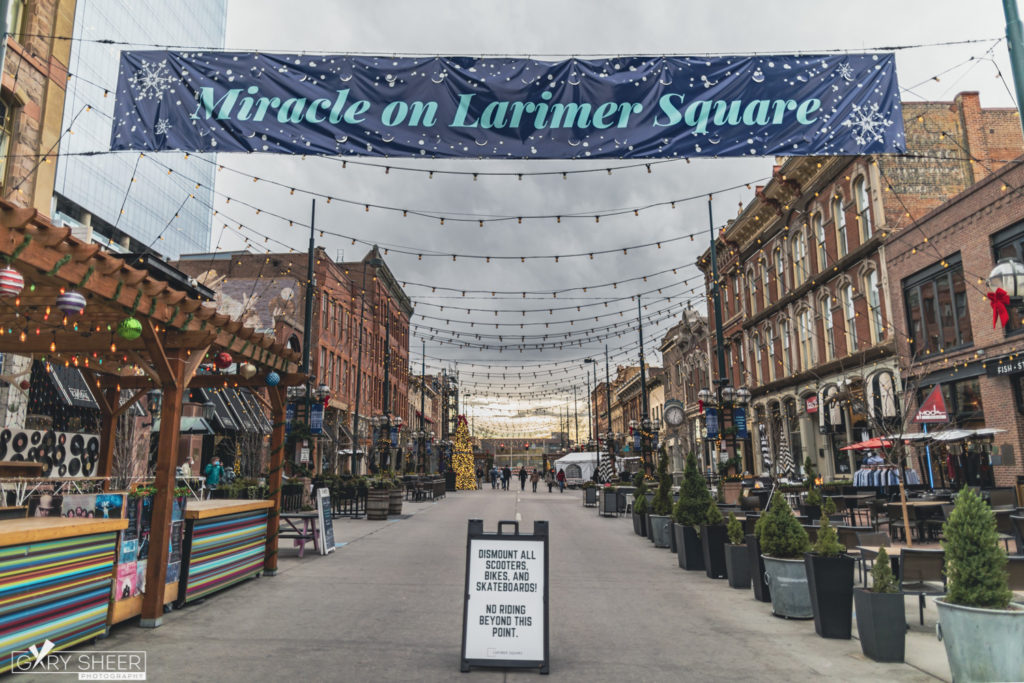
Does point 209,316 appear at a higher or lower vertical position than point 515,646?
higher

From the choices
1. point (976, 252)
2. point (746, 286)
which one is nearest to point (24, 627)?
point (976, 252)

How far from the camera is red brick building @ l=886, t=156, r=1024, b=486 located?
19.4 meters

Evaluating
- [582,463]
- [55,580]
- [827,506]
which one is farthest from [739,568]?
[582,463]

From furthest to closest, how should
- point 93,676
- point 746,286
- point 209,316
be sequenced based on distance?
point 746,286 < point 209,316 < point 93,676

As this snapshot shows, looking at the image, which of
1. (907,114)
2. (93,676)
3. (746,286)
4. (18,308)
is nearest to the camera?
(93,676)

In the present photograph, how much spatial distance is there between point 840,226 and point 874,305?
443 cm

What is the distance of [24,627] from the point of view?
579cm

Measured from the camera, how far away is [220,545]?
9266mm

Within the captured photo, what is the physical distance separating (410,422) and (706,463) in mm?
31584

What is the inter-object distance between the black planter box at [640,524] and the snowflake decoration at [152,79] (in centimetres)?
1391

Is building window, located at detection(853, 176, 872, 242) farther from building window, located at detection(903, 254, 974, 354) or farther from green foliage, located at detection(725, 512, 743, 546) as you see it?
green foliage, located at detection(725, 512, 743, 546)

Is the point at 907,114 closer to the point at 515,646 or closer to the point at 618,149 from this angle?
the point at 618,149

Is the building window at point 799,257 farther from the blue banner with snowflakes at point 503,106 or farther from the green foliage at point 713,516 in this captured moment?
the blue banner with snowflakes at point 503,106

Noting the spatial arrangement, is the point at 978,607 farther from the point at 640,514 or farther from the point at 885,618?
the point at 640,514
